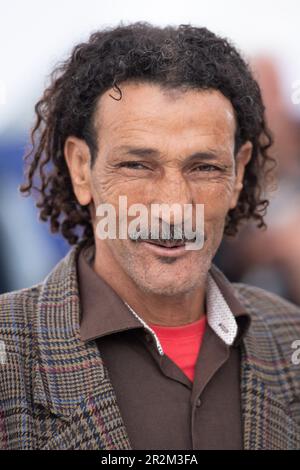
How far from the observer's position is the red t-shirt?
2.54m

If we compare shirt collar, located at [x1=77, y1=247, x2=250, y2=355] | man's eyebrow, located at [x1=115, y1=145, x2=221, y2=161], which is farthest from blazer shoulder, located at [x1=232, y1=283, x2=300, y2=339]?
man's eyebrow, located at [x1=115, y1=145, x2=221, y2=161]

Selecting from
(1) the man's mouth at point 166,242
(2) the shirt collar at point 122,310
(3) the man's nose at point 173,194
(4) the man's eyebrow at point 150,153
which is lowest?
(2) the shirt collar at point 122,310

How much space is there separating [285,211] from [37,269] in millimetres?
1360

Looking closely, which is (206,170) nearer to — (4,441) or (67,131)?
(67,131)

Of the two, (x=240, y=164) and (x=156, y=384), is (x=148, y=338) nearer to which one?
(x=156, y=384)

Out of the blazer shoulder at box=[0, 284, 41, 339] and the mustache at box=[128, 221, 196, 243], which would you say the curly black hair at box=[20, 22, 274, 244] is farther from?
the blazer shoulder at box=[0, 284, 41, 339]

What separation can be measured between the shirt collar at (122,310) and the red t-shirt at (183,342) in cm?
7

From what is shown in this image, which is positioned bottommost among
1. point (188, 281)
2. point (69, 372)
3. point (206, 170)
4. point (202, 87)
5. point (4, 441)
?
point (4, 441)

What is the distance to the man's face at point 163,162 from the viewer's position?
95.9 inches

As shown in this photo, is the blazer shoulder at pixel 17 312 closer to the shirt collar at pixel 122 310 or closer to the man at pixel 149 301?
the man at pixel 149 301

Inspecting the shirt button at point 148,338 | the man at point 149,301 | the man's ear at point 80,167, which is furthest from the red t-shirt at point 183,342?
the man's ear at point 80,167

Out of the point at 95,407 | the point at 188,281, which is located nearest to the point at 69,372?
the point at 95,407

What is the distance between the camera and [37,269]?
4219 mm

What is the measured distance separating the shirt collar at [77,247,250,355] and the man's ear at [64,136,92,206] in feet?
0.65
